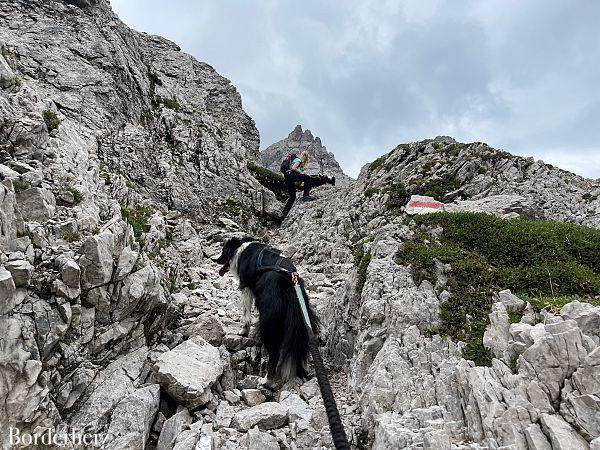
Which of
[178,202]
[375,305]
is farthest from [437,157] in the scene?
[178,202]

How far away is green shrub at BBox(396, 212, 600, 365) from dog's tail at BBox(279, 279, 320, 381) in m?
2.87

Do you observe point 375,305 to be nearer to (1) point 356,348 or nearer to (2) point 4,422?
(1) point 356,348

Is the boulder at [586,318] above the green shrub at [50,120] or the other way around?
the other way around

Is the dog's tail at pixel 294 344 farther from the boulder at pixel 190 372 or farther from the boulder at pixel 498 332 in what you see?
the boulder at pixel 498 332

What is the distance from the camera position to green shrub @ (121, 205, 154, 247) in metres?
10.6

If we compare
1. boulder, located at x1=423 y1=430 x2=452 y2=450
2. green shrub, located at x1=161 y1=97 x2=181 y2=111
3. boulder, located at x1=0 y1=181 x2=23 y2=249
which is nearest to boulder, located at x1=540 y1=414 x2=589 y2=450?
boulder, located at x1=423 y1=430 x2=452 y2=450

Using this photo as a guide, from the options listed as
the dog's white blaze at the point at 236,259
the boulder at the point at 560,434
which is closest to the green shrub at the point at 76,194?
the dog's white blaze at the point at 236,259

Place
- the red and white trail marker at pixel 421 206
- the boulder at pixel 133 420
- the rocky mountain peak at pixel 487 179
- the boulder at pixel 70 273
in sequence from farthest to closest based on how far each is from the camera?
the rocky mountain peak at pixel 487 179 → the red and white trail marker at pixel 421 206 → the boulder at pixel 70 273 → the boulder at pixel 133 420

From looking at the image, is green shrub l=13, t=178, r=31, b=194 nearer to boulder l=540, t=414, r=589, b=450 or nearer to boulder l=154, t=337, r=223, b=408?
boulder l=154, t=337, r=223, b=408

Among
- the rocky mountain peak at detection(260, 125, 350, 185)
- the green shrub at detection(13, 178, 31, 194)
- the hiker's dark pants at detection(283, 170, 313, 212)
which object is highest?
the rocky mountain peak at detection(260, 125, 350, 185)

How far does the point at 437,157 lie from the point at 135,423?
719 inches

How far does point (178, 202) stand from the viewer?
19.8m

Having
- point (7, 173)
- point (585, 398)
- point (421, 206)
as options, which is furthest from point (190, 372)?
point (421, 206)

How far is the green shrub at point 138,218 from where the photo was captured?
10.6 metres
